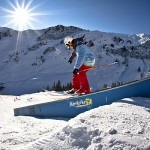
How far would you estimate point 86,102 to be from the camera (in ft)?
26.0

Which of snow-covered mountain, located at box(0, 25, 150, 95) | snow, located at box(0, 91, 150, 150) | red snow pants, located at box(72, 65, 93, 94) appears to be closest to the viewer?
snow, located at box(0, 91, 150, 150)

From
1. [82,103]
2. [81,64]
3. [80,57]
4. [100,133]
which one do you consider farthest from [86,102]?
[100,133]

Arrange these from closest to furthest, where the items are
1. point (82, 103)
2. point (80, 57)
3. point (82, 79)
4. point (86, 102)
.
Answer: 1. point (86, 102)
2. point (82, 103)
3. point (80, 57)
4. point (82, 79)

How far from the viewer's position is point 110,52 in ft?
650

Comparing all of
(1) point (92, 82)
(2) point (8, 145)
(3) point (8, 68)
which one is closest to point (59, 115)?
(2) point (8, 145)

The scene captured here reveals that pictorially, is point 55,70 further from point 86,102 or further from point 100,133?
point 100,133

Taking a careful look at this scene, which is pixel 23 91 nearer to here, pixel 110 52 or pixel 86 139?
pixel 110 52

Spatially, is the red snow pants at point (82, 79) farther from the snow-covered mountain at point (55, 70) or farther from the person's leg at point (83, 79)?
the snow-covered mountain at point (55, 70)

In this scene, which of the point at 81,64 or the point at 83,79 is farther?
the point at 83,79

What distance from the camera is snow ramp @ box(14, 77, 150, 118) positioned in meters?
7.12

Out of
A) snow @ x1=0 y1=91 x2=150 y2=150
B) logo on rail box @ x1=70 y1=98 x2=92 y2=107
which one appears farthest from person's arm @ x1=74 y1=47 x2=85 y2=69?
snow @ x1=0 y1=91 x2=150 y2=150

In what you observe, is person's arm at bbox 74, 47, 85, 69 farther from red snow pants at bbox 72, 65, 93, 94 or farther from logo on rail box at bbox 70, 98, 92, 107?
logo on rail box at bbox 70, 98, 92, 107

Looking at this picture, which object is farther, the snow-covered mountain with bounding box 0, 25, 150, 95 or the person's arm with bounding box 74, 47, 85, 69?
the snow-covered mountain with bounding box 0, 25, 150, 95

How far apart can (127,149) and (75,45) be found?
6.42 metres
